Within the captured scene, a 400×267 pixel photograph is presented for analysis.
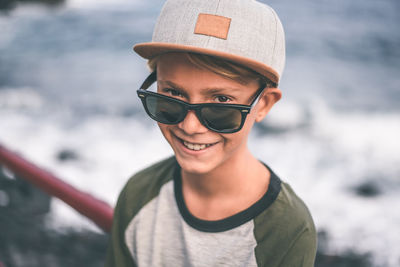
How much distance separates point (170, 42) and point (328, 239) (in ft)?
12.1

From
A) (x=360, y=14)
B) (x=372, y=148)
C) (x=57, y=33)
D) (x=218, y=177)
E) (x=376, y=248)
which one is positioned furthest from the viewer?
(x=360, y=14)

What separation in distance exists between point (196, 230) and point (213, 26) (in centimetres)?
64

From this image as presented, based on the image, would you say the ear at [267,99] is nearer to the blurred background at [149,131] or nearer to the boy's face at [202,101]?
the boy's face at [202,101]

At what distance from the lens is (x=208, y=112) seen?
39.3 inches

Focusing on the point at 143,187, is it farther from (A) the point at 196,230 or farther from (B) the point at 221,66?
(B) the point at 221,66

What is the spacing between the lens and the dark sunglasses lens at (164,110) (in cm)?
103

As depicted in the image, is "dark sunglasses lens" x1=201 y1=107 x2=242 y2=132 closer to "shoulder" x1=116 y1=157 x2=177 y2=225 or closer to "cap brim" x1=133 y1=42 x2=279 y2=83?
"cap brim" x1=133 y1=42 x2=279 y2=83

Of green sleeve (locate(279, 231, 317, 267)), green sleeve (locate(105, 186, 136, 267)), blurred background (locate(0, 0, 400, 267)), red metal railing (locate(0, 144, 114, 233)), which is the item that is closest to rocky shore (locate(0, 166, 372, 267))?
blurred background (locate(0, 0, 400, 267))

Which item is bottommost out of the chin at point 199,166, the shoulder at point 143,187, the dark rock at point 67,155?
the dark rock at point 67,155

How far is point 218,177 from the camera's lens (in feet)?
4.00

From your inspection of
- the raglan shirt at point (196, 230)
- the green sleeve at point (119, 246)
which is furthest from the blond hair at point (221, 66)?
the green sleeve at point (119, 246)

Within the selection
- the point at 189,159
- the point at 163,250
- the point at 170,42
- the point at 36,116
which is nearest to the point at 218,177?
the point at 189,159

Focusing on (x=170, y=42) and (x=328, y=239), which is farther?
(x=328, y=239)

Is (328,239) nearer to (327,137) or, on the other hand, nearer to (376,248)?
(376,248)
